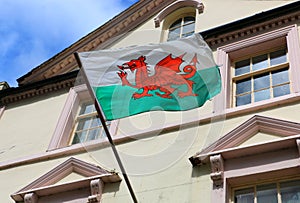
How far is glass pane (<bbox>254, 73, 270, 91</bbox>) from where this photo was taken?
10516mm

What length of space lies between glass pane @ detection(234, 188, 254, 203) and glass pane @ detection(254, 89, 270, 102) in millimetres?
2541

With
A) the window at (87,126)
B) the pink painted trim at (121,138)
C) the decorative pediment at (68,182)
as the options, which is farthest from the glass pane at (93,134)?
the decorative pediment at (68,182)

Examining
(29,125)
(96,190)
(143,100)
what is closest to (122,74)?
(143,100)

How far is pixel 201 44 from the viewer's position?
9305 mm

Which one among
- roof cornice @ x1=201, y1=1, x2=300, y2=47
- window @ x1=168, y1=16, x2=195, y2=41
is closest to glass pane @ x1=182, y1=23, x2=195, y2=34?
window @ x1=168, y1=16, x2=195, y2=41

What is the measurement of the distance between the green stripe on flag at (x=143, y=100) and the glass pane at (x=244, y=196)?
1.61 m

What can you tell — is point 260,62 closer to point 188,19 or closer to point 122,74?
point 122,74

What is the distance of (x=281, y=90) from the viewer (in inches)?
396

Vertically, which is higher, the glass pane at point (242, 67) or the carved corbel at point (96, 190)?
the glass pane at point (242, 67)

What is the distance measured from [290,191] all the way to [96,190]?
→ 356 centimetres

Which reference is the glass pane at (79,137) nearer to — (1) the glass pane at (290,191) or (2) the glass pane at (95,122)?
(2) the glass pane at (95,122)

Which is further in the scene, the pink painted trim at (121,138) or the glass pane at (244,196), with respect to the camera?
the pink painted trim at (121,138)

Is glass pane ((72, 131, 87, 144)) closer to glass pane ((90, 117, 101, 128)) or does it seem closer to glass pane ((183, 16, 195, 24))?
glass pane ((90, 117, 101, 128))

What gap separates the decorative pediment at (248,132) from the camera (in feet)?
28.5
